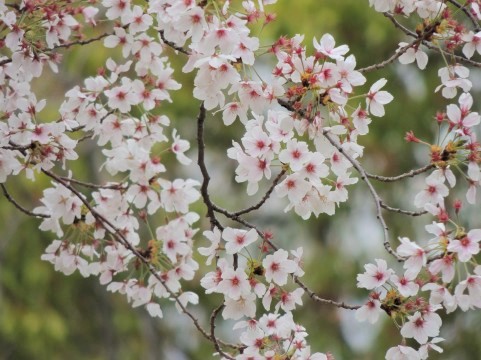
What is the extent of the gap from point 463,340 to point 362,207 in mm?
1929

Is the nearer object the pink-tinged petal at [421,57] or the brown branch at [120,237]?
the pink-tinged petal at [421,57]

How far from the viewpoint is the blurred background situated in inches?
267

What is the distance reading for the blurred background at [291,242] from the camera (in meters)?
6.78

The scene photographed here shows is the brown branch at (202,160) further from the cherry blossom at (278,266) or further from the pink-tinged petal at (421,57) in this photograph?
the pink-tinged petal at (421,57)

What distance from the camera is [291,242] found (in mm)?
8484

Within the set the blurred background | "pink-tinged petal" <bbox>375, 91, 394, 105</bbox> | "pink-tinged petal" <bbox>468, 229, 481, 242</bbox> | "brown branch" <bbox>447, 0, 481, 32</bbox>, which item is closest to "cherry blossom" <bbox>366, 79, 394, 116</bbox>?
"pink-tinged petal" <bbox>375, 91, 394, 105</bbox>

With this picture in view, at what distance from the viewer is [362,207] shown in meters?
8.29

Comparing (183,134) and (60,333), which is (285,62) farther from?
(183,134)

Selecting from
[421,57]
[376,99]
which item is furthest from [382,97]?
[421,57]

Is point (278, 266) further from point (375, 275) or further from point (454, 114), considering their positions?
point (454, 114)

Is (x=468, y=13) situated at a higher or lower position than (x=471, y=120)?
higher

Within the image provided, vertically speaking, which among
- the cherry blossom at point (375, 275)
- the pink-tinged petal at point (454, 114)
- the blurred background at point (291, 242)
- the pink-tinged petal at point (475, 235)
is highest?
the pink-tinged petal at point (454, 114)

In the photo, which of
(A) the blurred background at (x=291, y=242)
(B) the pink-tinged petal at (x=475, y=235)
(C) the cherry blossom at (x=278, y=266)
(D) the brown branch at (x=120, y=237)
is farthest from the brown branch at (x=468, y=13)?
(A) the blurred background at (x=291, y=242)

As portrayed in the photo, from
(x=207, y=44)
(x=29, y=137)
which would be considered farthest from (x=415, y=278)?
(x=29, y=137)
